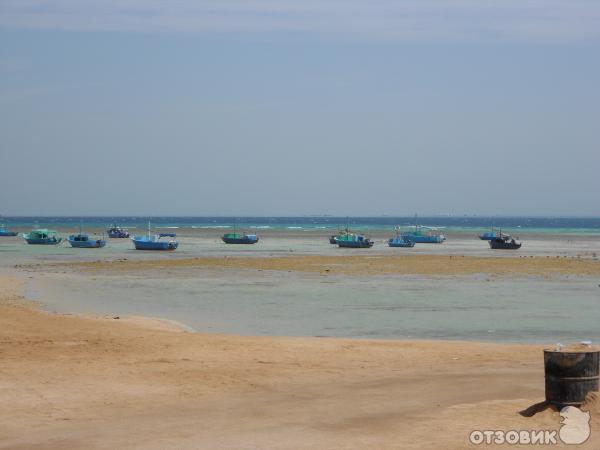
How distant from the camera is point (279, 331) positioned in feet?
85.1

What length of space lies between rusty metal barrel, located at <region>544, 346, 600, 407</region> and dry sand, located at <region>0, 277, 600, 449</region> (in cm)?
23

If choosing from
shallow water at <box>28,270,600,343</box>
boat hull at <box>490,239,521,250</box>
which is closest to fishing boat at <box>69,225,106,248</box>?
boat hull at <box>490,239,521,250</box>

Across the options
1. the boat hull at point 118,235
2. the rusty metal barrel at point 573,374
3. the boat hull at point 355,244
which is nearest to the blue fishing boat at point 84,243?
the boat hull at point 355,244

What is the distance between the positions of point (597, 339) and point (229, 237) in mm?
82831

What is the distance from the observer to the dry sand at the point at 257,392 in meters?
11.9

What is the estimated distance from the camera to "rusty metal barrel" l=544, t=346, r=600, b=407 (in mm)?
12164

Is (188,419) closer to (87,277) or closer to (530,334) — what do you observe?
(530,334)

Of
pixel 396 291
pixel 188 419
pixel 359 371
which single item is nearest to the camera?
pixel 188 419

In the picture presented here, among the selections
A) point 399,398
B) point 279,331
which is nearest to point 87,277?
point 279,331

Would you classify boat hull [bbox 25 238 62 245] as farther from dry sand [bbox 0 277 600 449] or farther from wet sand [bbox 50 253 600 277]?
dry sand [bbox 0 277 600 449]

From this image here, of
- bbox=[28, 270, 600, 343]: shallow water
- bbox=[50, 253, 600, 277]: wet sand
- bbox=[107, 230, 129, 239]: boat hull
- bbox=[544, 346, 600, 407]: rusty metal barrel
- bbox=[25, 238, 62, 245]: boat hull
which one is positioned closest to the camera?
bbox=[544, 346, 600, 407]: rusty metal barrel

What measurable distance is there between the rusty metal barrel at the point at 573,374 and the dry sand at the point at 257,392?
0.74 ft

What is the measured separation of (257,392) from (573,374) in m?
4.96

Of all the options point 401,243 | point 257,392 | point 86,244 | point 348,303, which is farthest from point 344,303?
point 401,243
